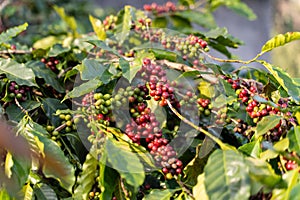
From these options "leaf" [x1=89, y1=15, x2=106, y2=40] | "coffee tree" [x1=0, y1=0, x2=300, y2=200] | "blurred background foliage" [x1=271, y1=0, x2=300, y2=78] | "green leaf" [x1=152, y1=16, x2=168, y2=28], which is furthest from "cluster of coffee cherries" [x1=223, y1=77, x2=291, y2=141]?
"blurred background foliage" [x1=271, y1=0, x2=300, y2=78]

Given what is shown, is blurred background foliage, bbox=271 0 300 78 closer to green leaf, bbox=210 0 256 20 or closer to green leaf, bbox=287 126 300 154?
green leaf, bbox=210 0 256 20

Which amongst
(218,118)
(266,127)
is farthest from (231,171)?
(218,118)

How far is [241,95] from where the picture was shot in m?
0.88

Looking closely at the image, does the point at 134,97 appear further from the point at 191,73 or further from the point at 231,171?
the point at 231,171

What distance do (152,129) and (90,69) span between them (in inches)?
7.3

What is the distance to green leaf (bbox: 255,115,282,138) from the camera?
0.74 metres

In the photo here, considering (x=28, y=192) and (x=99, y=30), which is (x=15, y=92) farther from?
(x=99, y=30)

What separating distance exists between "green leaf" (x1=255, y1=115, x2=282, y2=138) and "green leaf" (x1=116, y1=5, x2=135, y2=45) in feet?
1.72

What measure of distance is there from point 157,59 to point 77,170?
0.32 m

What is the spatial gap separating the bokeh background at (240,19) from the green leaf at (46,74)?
87 cm

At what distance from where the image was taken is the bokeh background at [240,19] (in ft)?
8.29

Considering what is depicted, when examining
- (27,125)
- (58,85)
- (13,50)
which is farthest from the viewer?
(13,50)

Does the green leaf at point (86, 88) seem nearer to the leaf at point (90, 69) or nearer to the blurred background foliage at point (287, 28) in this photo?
the leaf at point (90, 69)

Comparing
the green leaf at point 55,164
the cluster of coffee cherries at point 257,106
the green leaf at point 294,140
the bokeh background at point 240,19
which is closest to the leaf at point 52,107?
the green leaf at point 55,164
